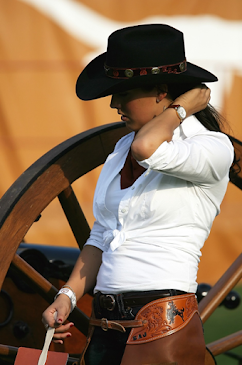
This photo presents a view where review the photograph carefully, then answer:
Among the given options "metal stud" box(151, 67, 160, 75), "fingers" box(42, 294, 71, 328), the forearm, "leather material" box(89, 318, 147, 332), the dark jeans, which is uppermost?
"metal stud" box(151, 67, 160, 75)

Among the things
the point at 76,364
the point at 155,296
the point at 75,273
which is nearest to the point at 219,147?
the point at 155,296

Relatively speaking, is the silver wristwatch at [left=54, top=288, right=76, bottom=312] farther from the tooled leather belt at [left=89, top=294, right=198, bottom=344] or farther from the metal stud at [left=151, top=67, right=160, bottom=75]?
the metal stud at [left=151, top=67, right=160, bottom=75]

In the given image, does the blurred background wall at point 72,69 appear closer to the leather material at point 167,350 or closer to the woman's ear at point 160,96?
the woman's ear at point 160,96

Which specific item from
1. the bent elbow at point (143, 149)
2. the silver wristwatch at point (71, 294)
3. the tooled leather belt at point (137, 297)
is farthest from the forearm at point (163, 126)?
the silver wristwatch at point (71, 294)

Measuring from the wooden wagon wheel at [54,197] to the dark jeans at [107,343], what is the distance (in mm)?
384

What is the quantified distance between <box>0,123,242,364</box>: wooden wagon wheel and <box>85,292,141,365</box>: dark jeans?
0.38 meters

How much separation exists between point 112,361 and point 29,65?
480 centimetres

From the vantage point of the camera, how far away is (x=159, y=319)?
4.81 feet

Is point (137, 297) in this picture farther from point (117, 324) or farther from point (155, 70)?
point (155, 70)

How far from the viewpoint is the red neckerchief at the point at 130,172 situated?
1634mm

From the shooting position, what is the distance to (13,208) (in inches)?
69.1

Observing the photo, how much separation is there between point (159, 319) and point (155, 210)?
0.33 metres

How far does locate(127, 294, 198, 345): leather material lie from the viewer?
57.6 inches

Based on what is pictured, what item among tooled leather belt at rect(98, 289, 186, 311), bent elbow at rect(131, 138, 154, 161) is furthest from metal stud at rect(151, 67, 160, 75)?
tooled leather belt at rect(98, 289, 186, 311)
